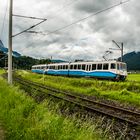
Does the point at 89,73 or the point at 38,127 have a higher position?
the point at 89,73

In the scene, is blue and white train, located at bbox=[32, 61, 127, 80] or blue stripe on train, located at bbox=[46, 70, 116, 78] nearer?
blue and white train, located at bbox=[32, 61, 127, 80]

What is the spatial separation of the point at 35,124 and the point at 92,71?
3817 cm

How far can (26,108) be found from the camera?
39.5 ft

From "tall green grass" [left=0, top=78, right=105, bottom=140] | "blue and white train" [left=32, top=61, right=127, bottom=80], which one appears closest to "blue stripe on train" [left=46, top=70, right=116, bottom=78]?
"blue and white train" [left=32, top=61, right=127, bottom=80]

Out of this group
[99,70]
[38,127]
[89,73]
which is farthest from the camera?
[89,73]

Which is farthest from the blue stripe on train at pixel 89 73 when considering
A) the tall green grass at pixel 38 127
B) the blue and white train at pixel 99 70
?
the tall green grass at pixel 38 127

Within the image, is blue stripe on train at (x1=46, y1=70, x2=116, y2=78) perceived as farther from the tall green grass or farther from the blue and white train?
the tall green grass

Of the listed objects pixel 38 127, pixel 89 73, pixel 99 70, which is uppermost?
pixel 99 70

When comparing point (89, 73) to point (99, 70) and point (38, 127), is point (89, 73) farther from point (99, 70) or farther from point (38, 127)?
point (38, 127)

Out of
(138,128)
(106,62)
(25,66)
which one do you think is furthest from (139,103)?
(25,66)

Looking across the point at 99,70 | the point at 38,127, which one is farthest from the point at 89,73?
the point at 38,127

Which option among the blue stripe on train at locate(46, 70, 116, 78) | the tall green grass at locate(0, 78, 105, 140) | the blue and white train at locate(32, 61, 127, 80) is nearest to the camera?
the tall green grass at locate(0, 78, 105, 140)

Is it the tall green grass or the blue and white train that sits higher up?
the blue and white train

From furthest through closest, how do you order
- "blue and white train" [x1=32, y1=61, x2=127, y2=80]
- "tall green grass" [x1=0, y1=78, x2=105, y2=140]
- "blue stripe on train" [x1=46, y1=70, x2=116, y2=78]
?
"blue stripe on train" [x1=46, y1=70, x2=116, y2=78] → "blue and white train" [x1=32, y1=61, x2=127, y2=80] → "tall green grass" [x1=0, y1=78, x2=105, y2=140]
